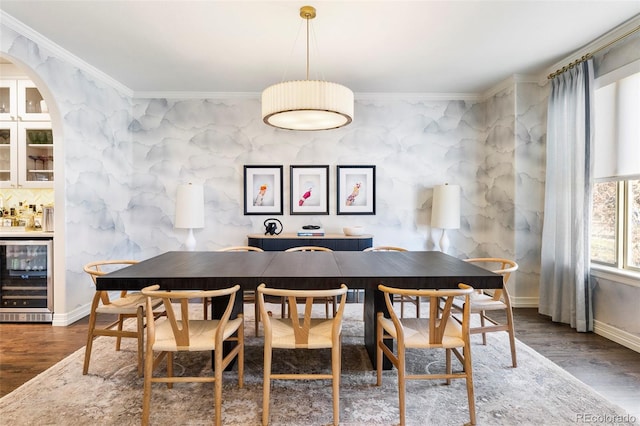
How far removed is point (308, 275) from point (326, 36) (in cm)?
217

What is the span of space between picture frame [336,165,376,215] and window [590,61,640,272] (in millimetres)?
2395

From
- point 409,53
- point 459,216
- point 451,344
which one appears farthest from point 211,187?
point 451,344

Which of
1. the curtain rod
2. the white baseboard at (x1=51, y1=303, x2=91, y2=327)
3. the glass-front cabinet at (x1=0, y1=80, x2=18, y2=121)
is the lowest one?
the white baseboard at (x1=51, y1=303, x2=91, y2=327)

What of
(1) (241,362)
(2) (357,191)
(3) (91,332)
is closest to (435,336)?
(1) (241,362)

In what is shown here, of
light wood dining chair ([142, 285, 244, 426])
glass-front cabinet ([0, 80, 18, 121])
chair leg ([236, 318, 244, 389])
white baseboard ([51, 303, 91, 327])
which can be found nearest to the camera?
light wood dining chair ([142, 285, 244, 426])

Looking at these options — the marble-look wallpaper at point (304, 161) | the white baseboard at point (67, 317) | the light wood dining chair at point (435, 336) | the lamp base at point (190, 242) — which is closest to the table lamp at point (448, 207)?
the marble-look wallpaper at point (304, 161)

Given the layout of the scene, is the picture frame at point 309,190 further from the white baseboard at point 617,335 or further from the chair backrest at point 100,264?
the white baseboard at point 617,335

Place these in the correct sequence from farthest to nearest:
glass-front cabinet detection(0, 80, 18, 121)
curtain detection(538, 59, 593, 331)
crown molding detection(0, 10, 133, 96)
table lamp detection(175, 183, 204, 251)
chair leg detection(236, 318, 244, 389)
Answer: table lamp detection(175, 183, 204, 251) → glass-front cabinet detection(0, 80, 18, 121) → curtain detection(538, 59, 593, 331) → crown molding detection(0, 10, 133, 96) → chair leg detection(236, 318, 244, 389)

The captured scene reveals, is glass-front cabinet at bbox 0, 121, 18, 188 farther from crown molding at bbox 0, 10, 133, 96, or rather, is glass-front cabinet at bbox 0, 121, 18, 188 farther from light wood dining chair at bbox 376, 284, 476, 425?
light wood dining chair at bbox 376, 284, 476, 425

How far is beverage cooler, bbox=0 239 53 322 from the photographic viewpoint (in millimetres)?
3434

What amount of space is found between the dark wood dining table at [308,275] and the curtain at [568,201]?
156 cm

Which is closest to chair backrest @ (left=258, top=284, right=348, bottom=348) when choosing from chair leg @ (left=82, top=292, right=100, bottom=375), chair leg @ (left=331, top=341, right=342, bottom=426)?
chair leg @ (left=331, top=341, right=342, bottom=426)

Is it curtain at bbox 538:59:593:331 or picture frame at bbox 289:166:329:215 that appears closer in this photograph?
curtain at bbox 538:59:593:331

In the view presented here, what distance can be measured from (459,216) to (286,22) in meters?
3.07
